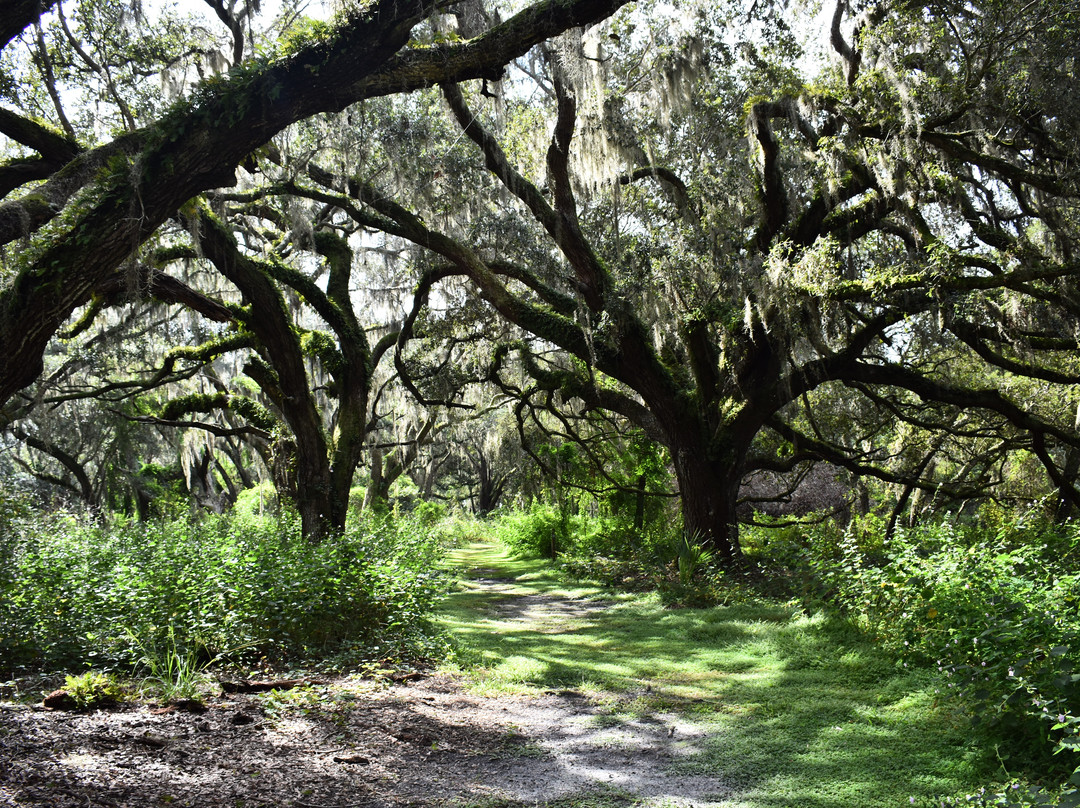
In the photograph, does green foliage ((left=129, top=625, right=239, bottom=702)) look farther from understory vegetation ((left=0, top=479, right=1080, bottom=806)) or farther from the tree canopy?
the tree canopy

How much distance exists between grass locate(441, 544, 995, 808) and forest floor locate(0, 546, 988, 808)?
0.02 meters

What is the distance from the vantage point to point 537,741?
4281mm

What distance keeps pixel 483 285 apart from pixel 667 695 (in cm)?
560

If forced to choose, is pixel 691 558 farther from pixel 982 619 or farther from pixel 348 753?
pixel 348 753

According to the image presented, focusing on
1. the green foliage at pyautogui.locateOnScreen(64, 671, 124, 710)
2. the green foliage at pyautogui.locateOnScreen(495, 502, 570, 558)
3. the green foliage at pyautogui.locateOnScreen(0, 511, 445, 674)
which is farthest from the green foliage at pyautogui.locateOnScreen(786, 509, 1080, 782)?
the green foliage at pyautogui.locateOnScreen(495, 502, 570, 558)

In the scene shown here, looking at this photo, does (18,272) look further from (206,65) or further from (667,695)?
(206,65)

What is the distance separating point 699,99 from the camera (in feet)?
31.0

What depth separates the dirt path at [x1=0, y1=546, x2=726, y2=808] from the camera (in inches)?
124

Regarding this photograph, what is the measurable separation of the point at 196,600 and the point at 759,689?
4.10 meters

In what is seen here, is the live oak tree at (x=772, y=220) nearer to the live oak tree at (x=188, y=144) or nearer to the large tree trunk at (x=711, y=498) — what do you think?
the large tree trunk at (x=711, y=498)

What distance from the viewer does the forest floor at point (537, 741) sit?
127 inches

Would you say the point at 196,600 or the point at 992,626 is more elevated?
the point at 196,600

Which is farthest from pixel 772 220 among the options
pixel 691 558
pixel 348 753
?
pixel 348 753

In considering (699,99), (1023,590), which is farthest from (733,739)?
(699,99)
